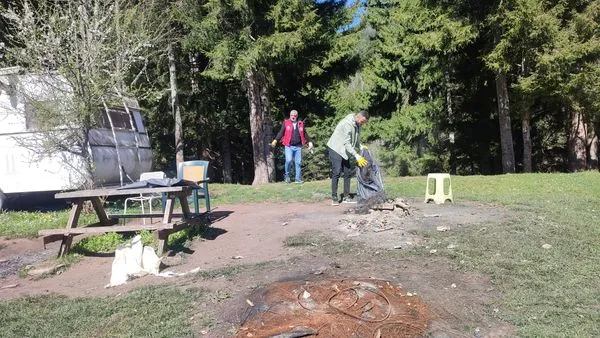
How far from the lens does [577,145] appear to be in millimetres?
20125

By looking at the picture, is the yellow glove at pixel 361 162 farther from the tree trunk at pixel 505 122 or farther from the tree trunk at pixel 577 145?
the tree trunk at pixel 577 145

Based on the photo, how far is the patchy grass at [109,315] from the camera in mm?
4488

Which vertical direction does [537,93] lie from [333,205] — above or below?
above

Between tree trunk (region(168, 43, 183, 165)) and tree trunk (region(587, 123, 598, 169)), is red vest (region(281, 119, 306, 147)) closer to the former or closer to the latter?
tree trunk (region(168, 43, 183, 165))

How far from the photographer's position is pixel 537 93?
16.8 m

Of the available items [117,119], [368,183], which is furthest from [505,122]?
[117,119]

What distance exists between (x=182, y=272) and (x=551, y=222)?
17.0ft

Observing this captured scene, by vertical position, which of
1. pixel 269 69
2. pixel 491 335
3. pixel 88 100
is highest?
pixel 269 69

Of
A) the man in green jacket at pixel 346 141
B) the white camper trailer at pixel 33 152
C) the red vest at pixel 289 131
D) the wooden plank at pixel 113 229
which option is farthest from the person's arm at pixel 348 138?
the white camper trailer at pixel 33 152

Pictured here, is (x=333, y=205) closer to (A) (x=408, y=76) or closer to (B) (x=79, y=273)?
(B) (x=79, y=273)

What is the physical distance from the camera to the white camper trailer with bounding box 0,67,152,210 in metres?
10.5

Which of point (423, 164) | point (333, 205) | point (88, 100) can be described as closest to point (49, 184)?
point (88, 100)

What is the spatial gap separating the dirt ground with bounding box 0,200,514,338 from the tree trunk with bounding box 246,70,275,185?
25.4ft

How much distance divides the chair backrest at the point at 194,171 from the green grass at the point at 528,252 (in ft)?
7.02
